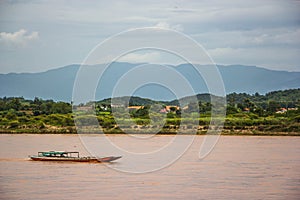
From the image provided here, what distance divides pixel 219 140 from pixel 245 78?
127 ft

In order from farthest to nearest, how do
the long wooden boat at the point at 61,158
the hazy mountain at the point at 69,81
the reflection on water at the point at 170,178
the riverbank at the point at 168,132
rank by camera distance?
1. the hazy mountain at the point at 69,81
2. the riverbank at the point at 168,132
3. the long wooden boat at the point at 61,158
4. the reflection on water at the point at 170,178

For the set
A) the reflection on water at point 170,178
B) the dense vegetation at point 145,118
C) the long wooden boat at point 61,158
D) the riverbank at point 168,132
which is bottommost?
the reflection on water at point 170,178

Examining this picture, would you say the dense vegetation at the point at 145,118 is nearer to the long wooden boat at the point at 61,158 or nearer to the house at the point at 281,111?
the house at the point at 281,111

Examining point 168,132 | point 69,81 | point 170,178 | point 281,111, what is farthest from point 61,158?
point 69,81

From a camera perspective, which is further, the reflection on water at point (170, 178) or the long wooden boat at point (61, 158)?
the long wooden boat at point (61, 158)

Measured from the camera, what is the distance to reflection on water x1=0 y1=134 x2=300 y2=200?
10.2 m

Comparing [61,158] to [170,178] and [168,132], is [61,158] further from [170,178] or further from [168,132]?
[168,132]

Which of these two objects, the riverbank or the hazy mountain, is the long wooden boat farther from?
the hazy mountain

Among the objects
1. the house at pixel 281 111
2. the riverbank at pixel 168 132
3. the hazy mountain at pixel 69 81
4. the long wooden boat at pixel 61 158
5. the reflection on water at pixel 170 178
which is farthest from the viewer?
the hazy mountain at pixel 69 81

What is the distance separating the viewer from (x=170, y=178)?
11797mm

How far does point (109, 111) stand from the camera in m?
26.5

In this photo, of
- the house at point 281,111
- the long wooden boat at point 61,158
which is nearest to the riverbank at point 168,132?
the house at point 281,111

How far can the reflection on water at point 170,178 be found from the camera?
10.2 m

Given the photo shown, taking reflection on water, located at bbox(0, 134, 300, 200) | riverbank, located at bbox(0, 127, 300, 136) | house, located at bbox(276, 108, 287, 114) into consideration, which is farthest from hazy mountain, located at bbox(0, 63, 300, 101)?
reflection on water, located at bbox(0, 134, 300, 200)
